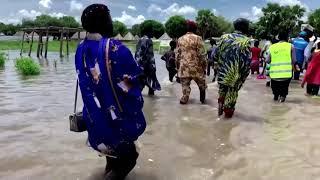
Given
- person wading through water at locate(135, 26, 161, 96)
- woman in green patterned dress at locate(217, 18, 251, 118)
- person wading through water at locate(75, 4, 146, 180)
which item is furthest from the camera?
person wading through water at locate(135, 26, 161, 96)

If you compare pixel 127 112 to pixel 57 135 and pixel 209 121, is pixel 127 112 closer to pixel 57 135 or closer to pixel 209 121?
pixel 57 135

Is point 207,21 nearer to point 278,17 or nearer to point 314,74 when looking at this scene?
point 278,17

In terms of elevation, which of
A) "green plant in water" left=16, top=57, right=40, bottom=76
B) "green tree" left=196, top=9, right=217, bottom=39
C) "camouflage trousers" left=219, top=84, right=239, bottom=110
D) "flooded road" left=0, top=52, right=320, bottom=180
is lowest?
"green plant in water" left=16, top=57, right=40, bottom=76

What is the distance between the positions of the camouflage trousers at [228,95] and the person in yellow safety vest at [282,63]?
2298mm

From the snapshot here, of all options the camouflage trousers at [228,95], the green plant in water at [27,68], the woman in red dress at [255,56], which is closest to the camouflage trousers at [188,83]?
the camouflage trousers at [228,95]

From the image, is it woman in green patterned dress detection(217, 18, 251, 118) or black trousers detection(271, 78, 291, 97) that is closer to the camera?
woman in green patterned dress detection(217, 18, 251, 118)

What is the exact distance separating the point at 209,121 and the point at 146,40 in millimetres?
3776

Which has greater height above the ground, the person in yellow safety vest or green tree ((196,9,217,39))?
green tree ((196,9,217,39))

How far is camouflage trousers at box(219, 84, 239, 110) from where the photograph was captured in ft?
27.5

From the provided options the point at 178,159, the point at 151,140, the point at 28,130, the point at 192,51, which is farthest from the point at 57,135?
the point at 192,51

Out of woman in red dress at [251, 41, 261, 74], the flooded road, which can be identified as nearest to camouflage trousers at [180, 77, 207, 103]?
the flooded road

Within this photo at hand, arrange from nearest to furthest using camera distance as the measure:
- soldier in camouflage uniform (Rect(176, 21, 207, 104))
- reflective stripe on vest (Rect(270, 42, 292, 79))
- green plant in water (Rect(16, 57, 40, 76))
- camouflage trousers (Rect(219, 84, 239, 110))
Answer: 1. camouflage trousers (Rect(219, 84, 239, 110))
2. soldier in camouflage uniform (Rect(176, 21, 207, 104))
3. reflective stripe on vest (Rect(270, 42, 292, 79))
4. green plant in water (Rect(16, 57, 40, 76))

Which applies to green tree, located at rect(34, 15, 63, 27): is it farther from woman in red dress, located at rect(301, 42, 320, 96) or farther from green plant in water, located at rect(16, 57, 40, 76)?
woman in red dress, located at rect(301, 42, 320, 96)

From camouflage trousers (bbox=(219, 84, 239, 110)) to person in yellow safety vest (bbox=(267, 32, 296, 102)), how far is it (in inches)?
90.5
